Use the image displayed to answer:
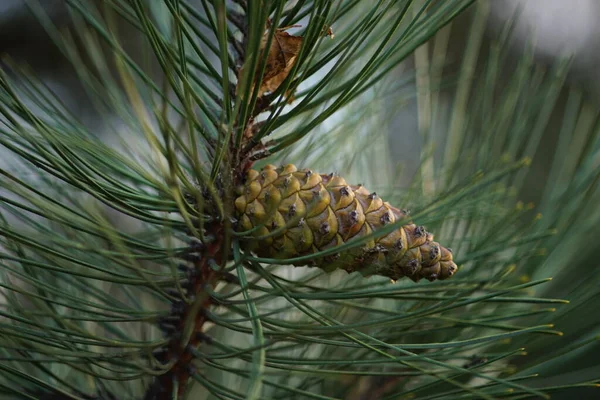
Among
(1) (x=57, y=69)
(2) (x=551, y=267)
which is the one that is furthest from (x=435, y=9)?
(1) (x=57, y=69)

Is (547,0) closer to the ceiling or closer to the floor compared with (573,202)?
closer to the ceiling

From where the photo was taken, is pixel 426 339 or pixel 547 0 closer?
pixel 426 339

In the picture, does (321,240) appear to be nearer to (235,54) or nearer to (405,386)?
(235,54)
